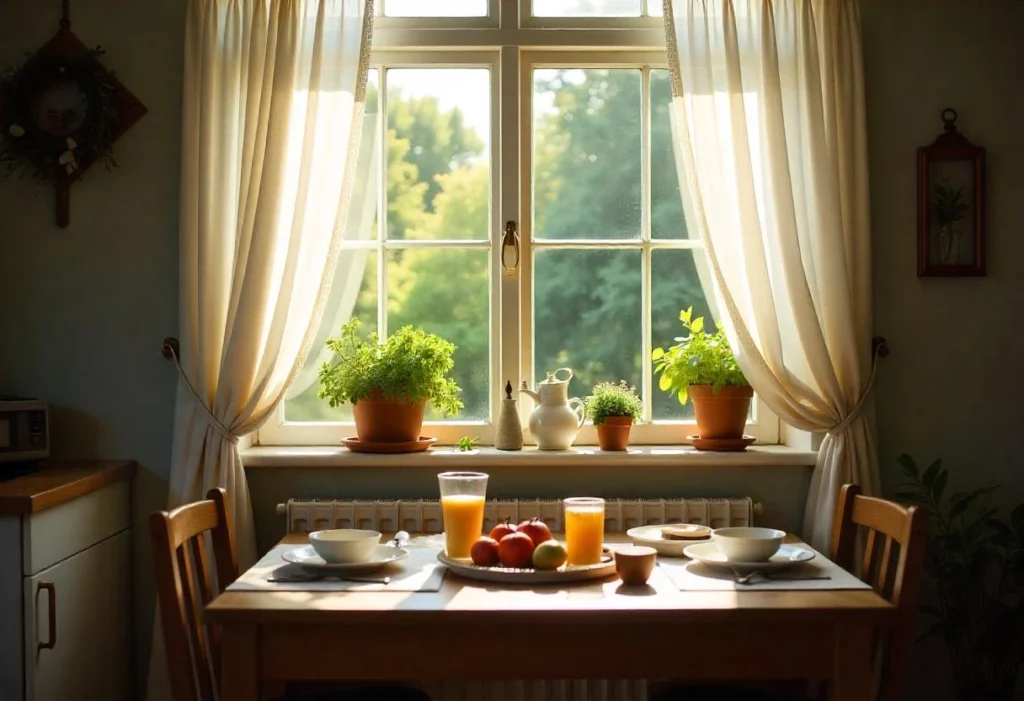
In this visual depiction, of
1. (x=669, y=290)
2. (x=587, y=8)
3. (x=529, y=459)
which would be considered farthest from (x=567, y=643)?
(x=587, y=8)

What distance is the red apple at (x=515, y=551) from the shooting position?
2168 mm

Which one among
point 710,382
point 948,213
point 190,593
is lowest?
point 190,593

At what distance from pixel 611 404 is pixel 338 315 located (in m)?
0.86

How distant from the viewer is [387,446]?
9.40 ft

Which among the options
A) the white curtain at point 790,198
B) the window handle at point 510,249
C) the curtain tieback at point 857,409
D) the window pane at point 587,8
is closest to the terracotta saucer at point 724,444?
the white curtain at point 790,198

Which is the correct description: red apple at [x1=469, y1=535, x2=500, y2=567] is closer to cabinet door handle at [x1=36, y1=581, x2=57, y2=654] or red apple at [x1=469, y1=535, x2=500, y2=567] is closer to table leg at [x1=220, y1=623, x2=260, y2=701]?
table leg at [x1=220, y1=623, x2=260, y2=701]

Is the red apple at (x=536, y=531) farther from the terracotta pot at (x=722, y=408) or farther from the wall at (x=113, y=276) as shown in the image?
the wall at (x=113, y=276)

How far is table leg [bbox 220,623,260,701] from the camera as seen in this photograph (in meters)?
1.96

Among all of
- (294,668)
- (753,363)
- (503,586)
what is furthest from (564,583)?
(753,363)

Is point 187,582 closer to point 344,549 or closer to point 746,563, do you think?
point 344,549

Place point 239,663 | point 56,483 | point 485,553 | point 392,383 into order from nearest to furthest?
point 239,663 → point 485,553 → point 56,483 → point 392,383

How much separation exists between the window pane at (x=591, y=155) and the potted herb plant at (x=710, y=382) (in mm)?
407

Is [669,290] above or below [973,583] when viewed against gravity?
above

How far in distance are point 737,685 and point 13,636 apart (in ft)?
5.51
